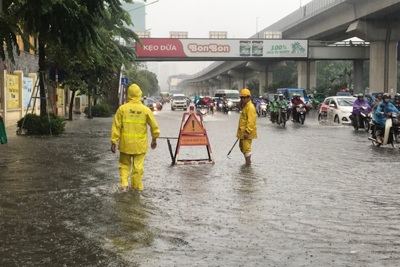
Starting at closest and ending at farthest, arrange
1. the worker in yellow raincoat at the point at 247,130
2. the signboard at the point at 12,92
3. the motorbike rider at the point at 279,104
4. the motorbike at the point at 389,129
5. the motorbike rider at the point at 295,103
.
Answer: the worker in yellow raincoat at the point at 247,130 → the motorbike at the point at 389,129 → the signboard at the point at 12,92 → the motorbike rider at the point at 279,104 → the motorbike rider at the point at 295,103

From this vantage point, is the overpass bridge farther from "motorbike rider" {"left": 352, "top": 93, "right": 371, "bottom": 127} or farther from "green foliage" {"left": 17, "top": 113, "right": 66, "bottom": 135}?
"green foliage" {"left": 17, "top": 113, "right": 66, "bottom": 135}

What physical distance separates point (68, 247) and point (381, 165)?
352 inches

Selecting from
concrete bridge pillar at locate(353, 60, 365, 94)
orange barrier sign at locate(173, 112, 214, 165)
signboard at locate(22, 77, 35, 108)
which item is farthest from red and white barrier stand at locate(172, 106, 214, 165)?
concrete bridge pillar at locate(353, 60, 365, 94)

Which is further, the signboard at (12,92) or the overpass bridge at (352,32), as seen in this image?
the overpass bridge at (352,32)

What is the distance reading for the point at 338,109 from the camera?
31.1 metres

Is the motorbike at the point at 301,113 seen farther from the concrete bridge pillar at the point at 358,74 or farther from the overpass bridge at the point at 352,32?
the concrete bridge pillar at the point at 358,74

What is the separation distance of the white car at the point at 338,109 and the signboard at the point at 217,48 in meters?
30.6

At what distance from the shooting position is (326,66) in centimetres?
10838

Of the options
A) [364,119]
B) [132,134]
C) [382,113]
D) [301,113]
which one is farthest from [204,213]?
[301,113]

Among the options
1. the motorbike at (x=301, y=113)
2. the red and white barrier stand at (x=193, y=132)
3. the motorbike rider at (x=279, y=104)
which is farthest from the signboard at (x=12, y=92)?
the red and white barrier stand at (x=193, y=132)

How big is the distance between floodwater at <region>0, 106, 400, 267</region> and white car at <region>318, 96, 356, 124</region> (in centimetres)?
1693

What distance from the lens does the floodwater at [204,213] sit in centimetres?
567

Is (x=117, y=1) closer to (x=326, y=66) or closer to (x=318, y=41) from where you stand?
(x=318, y=41)

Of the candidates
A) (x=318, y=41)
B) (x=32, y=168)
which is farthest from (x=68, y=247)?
(x=318, y=41)
